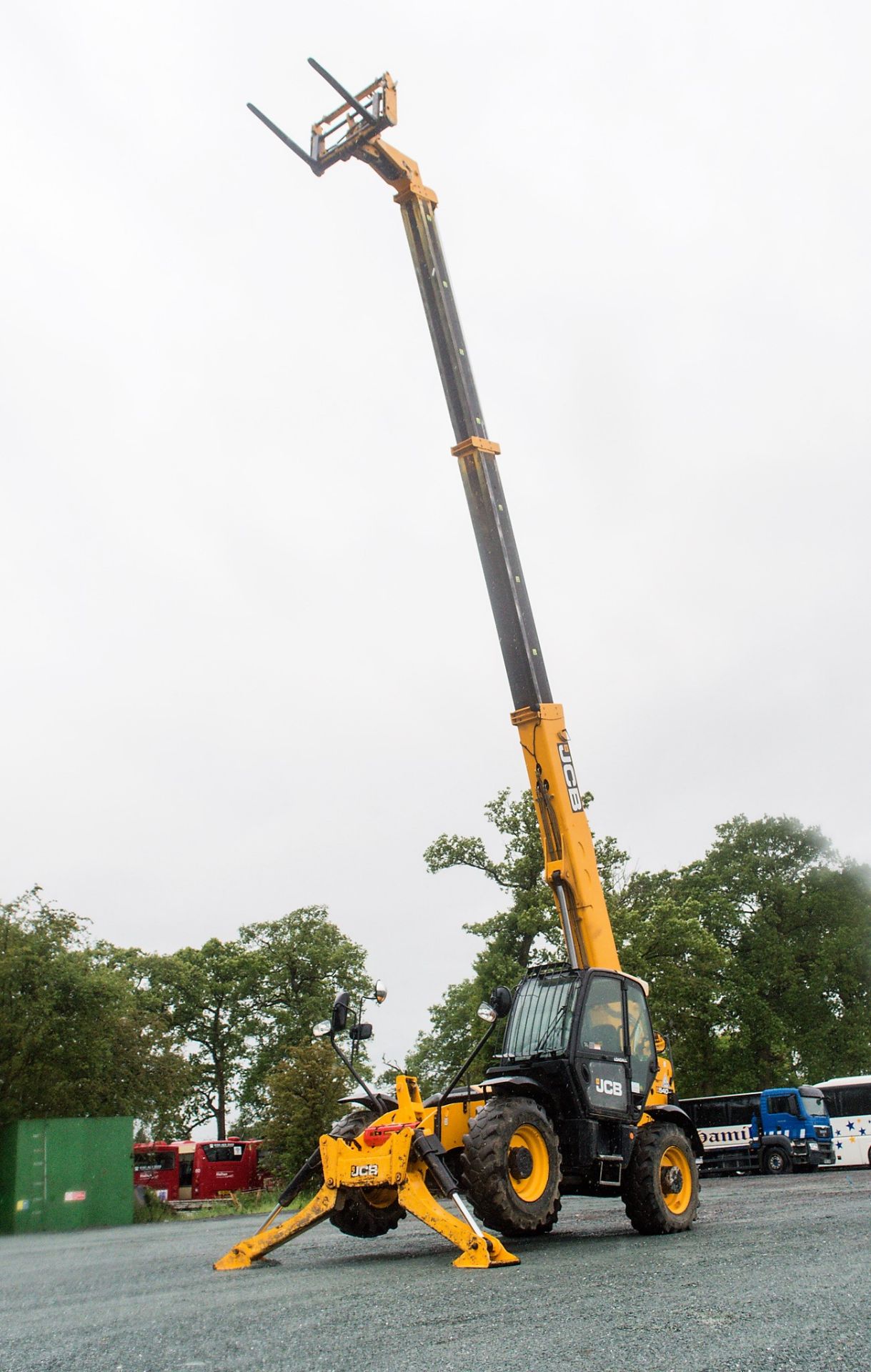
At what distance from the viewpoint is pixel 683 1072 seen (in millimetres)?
42594

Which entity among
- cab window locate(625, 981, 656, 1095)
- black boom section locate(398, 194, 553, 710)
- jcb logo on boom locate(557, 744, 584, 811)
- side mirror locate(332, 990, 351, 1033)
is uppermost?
black boom section locate(398, 194, 553, 710)

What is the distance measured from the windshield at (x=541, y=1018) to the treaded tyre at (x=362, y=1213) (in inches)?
58.4

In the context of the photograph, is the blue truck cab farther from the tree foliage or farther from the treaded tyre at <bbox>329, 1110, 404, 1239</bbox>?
the treaded tyre at <bbox>329, 1110, 404, 1239</bbox>

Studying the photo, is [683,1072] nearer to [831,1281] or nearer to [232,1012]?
[232,1012]

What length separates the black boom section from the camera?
1258cm

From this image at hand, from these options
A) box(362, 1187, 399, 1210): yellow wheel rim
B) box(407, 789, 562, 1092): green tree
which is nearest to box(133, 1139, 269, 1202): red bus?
box(407, 789, 562, 1092): green tree

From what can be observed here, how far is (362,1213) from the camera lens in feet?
34.0

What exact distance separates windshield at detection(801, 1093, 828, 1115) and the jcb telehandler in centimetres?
2100

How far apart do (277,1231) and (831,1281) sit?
15.9 ft

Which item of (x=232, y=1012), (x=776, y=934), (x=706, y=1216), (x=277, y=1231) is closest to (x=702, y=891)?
(x=776, y=934)

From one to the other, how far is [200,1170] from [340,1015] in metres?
32.0

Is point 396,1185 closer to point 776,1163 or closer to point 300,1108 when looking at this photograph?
point 300,1108

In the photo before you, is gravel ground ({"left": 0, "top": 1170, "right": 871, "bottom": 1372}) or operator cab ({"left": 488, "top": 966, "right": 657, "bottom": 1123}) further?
operator cab ({"left": 488, "top": 966, "right": 657, "bottom": 1123})

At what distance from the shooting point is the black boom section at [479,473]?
12578mm
